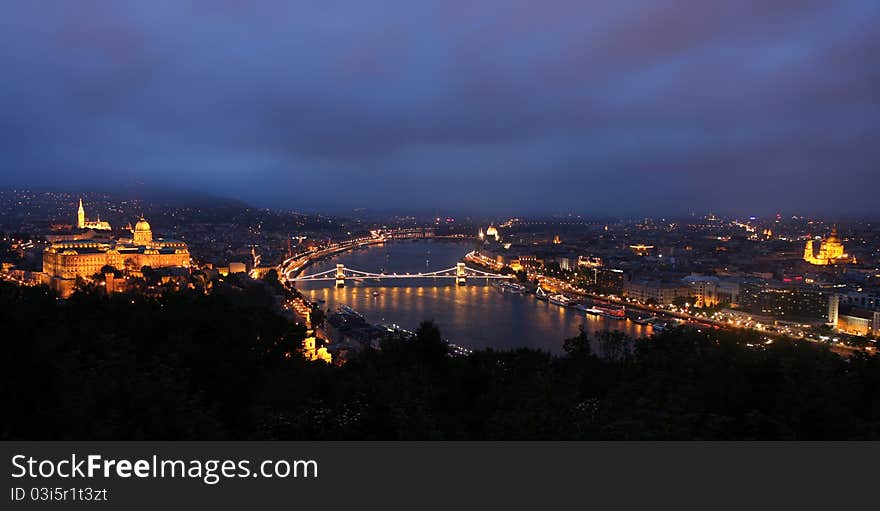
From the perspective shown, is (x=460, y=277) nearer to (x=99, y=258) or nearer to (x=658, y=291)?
(x=658, y=291)

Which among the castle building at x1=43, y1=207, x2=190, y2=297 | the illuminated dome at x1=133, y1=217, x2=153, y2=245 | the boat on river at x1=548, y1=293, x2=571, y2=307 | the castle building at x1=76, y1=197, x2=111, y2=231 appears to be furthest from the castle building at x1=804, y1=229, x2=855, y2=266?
the castle building at x1=76, y1=197, x2=111, y2=231

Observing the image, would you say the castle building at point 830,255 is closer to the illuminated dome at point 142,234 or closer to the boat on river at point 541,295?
the boat on river at point 541,295

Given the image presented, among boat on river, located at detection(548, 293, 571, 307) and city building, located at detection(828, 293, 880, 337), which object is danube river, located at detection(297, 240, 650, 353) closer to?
boat on river, located at detection(548, 293, 571, 307)

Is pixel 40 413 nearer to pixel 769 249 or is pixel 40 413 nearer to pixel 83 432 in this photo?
pixel 83 432

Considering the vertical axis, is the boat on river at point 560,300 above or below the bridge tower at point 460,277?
below

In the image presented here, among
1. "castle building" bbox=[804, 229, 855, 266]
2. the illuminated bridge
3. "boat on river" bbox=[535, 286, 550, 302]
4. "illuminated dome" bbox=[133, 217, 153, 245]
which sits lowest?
"boat on river" bbox=[535, 286, 550, 302]

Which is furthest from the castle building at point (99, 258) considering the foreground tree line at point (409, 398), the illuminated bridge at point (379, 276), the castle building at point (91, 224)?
the foreground tree line at point (409, 398)

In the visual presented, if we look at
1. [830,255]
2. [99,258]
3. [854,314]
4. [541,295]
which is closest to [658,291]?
[541,295]
